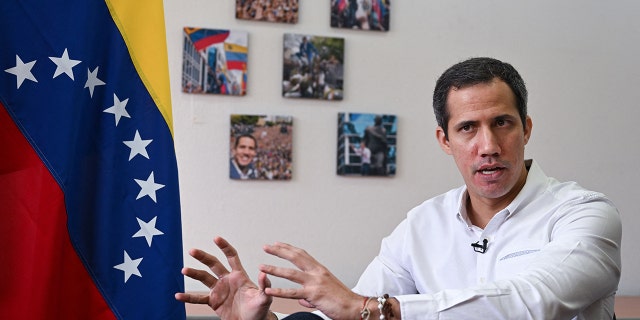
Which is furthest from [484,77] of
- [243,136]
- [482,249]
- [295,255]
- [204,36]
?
[204,36]

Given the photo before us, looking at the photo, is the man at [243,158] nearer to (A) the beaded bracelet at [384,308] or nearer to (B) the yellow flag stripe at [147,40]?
(B) the yellow flag stripe at [147,40]

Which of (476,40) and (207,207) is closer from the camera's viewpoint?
(207,207)

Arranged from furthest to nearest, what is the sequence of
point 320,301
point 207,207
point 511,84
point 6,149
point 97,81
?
1. point 207,207
2. point 511,84
3. point 97,81
4. point 6,149
5. point 320,301

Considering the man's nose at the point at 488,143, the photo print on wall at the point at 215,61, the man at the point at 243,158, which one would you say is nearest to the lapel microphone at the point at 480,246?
the man's nose at the point at 488,143

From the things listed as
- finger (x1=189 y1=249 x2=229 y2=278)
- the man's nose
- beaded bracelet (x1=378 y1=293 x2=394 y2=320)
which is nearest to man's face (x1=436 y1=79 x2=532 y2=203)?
the man's nose

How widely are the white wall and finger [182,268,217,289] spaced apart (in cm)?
127

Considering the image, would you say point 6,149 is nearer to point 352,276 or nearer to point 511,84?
point 511,84

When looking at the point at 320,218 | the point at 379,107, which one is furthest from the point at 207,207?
the point at 379,107

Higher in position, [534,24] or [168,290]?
[534,24]

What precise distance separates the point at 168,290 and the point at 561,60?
239 centimetres

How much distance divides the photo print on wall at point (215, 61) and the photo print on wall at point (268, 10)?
0.09 m

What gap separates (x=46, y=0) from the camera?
1.62 m

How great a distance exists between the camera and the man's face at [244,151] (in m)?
2.97

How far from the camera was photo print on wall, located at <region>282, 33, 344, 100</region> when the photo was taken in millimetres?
3021
